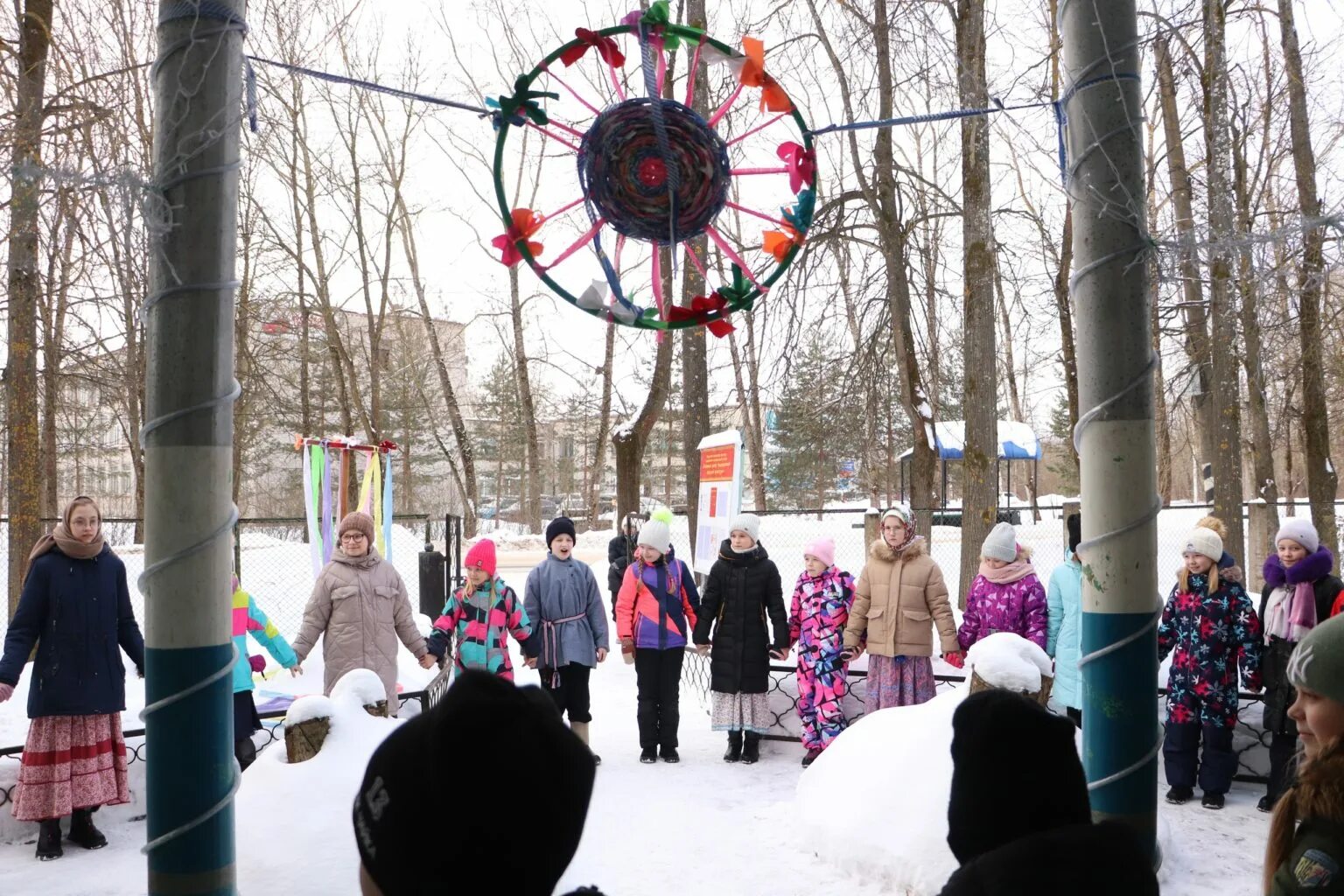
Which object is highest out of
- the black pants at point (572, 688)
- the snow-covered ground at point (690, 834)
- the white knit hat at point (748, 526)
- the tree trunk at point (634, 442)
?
the tree trunk at point (634, 442)

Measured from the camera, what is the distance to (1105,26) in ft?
8.36

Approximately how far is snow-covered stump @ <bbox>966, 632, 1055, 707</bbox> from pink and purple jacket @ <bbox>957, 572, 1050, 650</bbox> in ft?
3.95

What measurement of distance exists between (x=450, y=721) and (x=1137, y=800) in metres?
1.96

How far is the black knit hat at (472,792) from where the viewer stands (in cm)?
121

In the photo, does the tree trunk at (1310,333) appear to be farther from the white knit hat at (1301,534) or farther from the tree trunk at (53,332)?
the tree trunk at (53,332)

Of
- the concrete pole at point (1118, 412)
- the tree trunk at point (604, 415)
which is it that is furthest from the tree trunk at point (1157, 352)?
the tree trunk at point (604, 415)

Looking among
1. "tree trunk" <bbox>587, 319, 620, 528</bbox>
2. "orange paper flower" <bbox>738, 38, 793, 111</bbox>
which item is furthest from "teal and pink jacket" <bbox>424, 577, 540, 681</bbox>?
"tree trunk" <bbox>587, 319, 620, 528</bbox>

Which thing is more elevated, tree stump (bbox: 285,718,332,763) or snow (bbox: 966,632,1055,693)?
snow (bbox: 966,632,1055,693)

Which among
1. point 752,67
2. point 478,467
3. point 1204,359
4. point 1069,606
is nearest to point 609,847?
point 1069,606

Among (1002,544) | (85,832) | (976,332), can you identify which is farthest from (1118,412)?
(976,332)

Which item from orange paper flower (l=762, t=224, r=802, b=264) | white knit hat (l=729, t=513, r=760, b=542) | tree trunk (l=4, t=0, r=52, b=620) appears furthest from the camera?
tree trunk (l=4, t=0, r=52, b=620)

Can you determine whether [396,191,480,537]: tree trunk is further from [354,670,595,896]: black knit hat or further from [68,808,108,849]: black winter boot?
[354,670,595,896]: black knit hat

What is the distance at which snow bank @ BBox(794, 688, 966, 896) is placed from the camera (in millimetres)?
4535

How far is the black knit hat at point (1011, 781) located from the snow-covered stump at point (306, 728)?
354 centimetres
